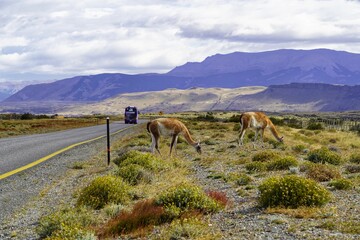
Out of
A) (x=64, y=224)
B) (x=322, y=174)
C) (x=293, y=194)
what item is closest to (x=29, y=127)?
(x=322, y=174)

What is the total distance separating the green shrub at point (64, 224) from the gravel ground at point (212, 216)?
0.31 meters

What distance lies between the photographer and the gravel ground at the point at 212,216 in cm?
777

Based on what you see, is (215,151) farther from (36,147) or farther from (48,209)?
(48,209)

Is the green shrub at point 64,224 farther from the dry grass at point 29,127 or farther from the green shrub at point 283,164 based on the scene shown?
the dry grass at point 29,127

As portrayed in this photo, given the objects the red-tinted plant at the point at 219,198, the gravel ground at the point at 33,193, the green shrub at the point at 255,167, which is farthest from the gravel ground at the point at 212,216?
the green shrub at the point at 255,167

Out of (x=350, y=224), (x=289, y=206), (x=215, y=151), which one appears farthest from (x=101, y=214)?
(x=215, y=151)

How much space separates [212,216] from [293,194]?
5.61 feet

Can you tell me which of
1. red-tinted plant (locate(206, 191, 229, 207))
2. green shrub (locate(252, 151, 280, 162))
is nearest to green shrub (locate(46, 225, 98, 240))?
red-tinted plant (locate(206, 191, 229, 207))

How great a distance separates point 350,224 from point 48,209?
20.5ft

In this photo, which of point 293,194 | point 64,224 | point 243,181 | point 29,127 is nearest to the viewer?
point 64,224

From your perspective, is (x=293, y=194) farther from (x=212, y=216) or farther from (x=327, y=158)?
(x=327, y=158)

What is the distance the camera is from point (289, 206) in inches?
372

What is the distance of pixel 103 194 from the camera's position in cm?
1077

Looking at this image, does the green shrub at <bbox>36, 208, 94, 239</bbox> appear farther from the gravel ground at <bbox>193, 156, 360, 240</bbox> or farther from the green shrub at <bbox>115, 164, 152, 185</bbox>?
the green shrub at <bbox>115, 164, 152, 185</bbox>
